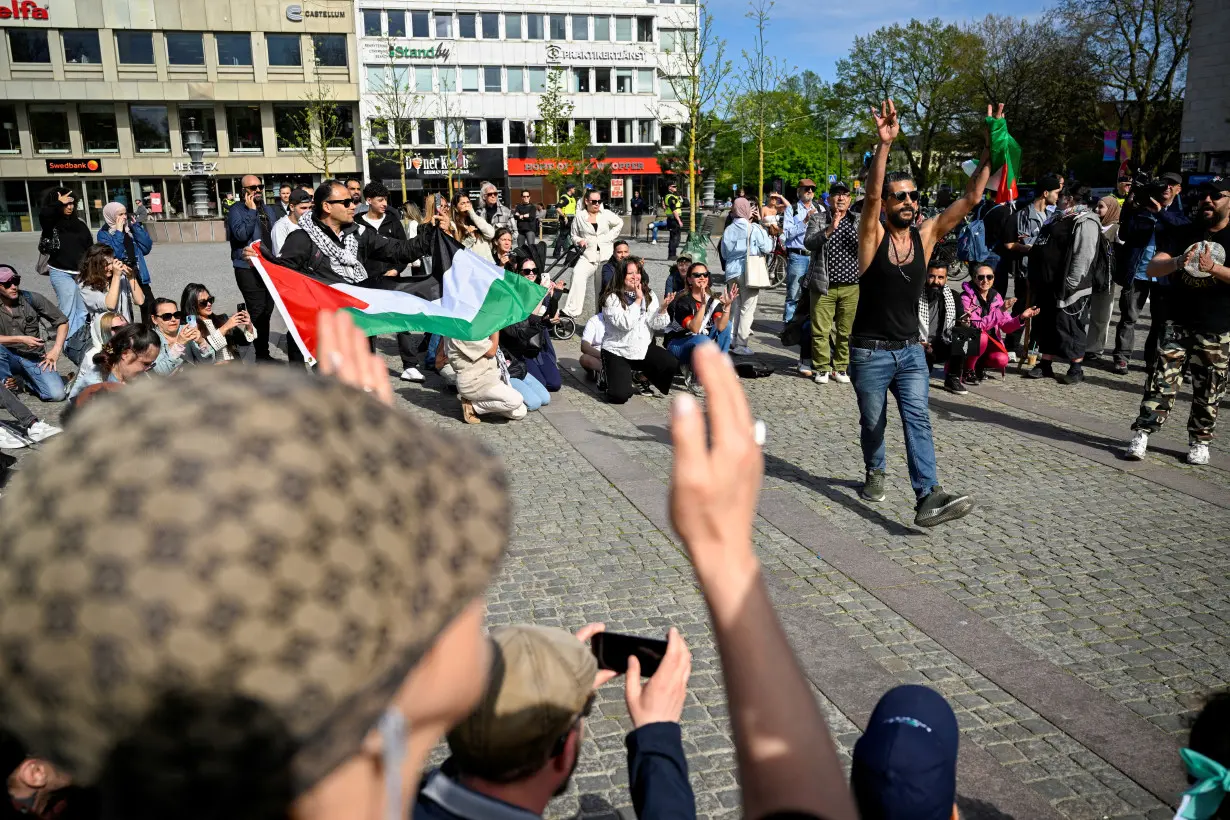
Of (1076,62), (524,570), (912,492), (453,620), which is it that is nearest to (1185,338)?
(912,492)

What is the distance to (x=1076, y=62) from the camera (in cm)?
5072

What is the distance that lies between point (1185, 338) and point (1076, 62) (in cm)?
5100

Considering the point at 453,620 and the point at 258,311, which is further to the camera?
the point at 258,311

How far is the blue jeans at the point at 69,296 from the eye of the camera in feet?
37.8

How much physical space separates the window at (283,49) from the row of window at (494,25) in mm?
6664

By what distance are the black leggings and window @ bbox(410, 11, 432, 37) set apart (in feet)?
195

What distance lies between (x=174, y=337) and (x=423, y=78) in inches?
2371

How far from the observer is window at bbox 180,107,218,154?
181ft

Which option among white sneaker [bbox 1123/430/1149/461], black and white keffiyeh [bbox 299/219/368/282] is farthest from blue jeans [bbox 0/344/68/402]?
white sneaker [bbox 1123/430/1149/461]

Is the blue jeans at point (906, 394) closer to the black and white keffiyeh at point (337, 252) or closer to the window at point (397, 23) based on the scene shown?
the black and white keffiyeh at point (337, 252)

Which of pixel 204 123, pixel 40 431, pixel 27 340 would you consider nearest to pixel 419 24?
pixel 204 123

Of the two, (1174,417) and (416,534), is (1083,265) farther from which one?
(416,534)

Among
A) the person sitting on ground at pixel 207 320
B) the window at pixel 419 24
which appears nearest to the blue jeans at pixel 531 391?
the person sitting on ground at pixel 207 320

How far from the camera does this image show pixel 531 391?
9.77 meters
